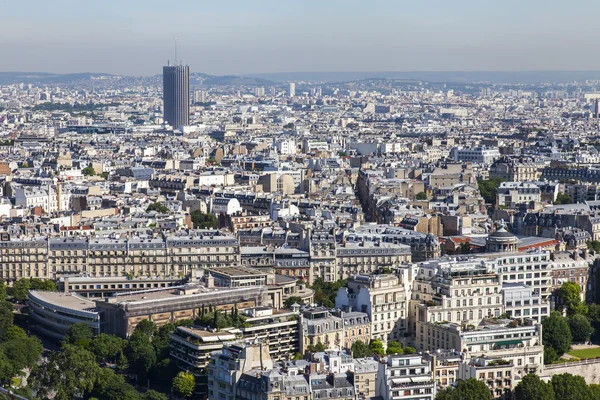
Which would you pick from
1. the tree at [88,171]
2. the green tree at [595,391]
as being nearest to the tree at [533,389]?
the green tree at [595,391]

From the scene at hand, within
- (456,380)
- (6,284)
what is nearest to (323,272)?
(6,284)

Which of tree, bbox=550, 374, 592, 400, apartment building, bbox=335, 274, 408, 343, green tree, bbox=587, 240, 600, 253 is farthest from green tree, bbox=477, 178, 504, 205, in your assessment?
tree, bbox=550, 374, 592, 400

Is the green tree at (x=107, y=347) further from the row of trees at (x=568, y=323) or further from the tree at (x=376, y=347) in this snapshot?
the row of trees at (x=568, y=323)

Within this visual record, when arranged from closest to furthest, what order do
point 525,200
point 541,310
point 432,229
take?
point 541,310
point 432,229
point 525,200

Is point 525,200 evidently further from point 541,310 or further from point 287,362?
point 287,362

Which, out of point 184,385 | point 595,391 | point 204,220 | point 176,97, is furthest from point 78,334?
point 176,97

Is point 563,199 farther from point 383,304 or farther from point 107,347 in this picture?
point 107,347
